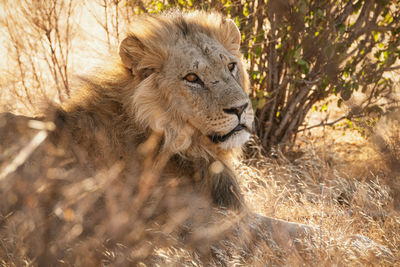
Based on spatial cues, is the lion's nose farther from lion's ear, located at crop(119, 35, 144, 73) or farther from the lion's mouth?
lion's ear, located at crop(119, 35, 144, 73)

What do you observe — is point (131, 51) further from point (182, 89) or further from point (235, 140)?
point (235, 140)

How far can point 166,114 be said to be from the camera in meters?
3.29

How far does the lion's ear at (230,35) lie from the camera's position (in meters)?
3.72

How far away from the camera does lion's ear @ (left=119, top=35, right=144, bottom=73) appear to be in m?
3.30

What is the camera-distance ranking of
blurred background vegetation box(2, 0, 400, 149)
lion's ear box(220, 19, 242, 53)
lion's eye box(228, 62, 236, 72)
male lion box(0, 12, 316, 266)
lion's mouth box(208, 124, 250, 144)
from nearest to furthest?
male lion box(0, 12, 316, 266) < lion's mouth box(208, 124, 250, 144) < lion's eye box(228, 62, 236, 72) < lion's ear box(220, 19, 242, 53) < blurred background vegetation box(2, 0, 400, 149)

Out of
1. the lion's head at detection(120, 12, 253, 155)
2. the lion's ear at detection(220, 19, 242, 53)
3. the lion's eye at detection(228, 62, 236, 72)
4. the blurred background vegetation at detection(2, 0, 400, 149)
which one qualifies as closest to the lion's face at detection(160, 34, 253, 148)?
the lion's head at detection(120, 12, 253, 155)

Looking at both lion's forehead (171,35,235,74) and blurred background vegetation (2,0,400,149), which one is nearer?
lion's forehead (171,35,235,74)

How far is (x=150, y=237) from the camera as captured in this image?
3.26 meters

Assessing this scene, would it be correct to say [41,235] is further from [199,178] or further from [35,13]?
[35,13]

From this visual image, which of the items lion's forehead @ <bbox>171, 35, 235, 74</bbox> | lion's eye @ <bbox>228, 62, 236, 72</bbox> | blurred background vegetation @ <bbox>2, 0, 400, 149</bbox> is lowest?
blurred background vegetation @ <bbox>2, 0, 400, 149</bbox>

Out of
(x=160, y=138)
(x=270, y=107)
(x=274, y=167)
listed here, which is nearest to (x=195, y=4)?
(x=270, y=107)

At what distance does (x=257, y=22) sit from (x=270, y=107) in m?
1.16

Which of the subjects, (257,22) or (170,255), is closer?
(170,255)

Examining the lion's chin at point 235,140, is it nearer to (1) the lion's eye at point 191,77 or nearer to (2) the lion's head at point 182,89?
(2) the lion's head at point 182,89
